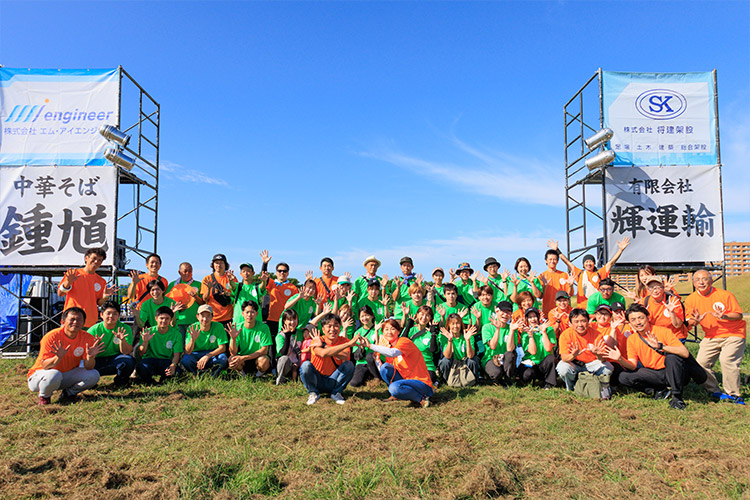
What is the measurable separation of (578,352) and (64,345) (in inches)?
273

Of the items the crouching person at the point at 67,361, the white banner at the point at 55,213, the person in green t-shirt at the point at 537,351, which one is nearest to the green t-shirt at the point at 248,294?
the crouching person at the point at 67,361

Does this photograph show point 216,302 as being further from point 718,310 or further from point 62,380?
point 718,310

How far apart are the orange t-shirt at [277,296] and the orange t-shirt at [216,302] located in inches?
25.2

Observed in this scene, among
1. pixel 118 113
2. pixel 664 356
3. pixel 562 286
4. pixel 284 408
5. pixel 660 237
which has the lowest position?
pixel 284 408

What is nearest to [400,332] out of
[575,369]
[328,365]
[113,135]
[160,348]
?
[328,365]

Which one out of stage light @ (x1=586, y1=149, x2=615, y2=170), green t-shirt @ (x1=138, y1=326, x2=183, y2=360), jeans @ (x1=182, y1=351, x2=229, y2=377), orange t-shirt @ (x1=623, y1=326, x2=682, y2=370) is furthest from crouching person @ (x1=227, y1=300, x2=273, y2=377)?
stage light @ (x1=586, y1=149, x2=615, y2=170)

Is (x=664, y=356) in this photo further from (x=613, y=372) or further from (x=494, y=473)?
(x=494, y=473)

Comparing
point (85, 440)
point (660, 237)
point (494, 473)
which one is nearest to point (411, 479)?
point (494, 473)

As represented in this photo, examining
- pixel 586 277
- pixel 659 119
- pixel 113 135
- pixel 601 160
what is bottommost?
pixel 586 277

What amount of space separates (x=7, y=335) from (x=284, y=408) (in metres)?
10.1

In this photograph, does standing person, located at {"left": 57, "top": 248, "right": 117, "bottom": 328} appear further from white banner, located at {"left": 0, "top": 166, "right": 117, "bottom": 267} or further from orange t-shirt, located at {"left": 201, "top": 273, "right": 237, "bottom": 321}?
white banner, located at {"left": 0, "top": 166, "right": 117, "bottom": 267}

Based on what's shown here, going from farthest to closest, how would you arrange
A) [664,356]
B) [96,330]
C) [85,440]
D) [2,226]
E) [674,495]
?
[2,226]
[96,330]
[664,356]
[85,440]
[674,495]

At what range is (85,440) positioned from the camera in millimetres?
4664

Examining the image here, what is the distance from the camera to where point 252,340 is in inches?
293
